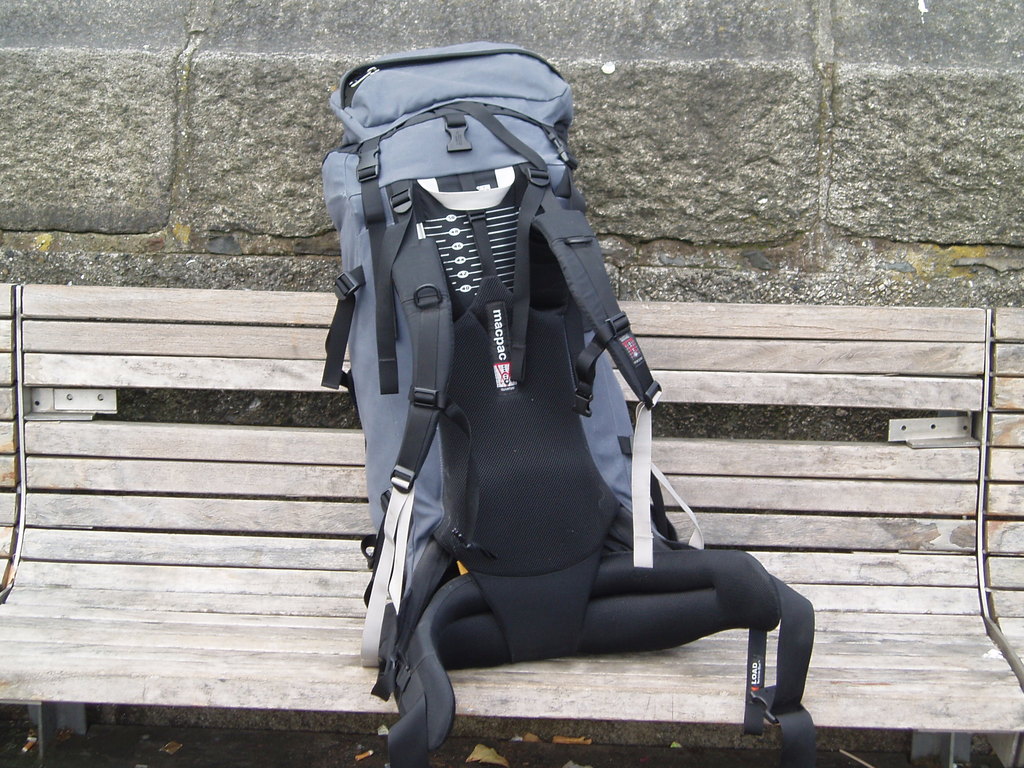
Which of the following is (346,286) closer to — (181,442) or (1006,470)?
(181,442)

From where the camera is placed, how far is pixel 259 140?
2285 mm

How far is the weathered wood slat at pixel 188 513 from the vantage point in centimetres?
215

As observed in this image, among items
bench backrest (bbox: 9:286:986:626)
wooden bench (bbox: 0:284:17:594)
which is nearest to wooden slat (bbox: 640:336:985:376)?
bench backrest (bbox: 9:286:986:626)

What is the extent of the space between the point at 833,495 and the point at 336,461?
43.2 inches

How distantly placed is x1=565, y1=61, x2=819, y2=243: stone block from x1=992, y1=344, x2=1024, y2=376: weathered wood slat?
52 cm

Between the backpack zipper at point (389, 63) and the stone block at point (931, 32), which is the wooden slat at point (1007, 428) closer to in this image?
the stone block at point (931, 32)

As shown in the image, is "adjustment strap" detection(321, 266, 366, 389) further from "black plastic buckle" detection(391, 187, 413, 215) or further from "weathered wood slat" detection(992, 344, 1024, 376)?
"weathered wood slat" detection(992, 344, 1024, 376)

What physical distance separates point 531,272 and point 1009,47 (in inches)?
54.0

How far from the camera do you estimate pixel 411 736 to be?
57.6 inches

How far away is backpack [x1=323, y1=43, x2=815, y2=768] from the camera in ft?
5.40

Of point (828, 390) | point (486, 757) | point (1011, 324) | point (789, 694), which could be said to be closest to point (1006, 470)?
point (1011, 324)

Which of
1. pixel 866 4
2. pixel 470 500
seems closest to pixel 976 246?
pixel 866 4

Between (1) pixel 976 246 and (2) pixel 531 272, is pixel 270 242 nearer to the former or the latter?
(2) pixel 531 272

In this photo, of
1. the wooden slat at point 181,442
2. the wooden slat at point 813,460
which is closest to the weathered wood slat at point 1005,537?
the wooden slat at point 813,460
